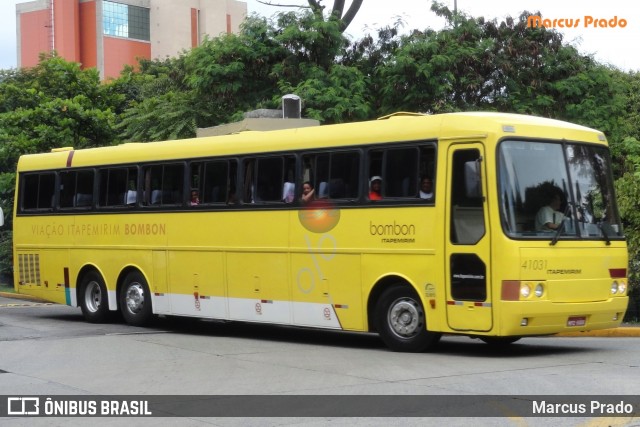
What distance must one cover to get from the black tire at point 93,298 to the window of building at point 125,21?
68.8m

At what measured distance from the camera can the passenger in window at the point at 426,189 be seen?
14.3 m

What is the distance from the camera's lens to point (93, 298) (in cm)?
2097

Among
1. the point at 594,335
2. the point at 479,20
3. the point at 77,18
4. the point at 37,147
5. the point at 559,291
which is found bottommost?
the point at 594,335

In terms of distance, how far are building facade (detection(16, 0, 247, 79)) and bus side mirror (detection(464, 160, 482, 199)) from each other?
7257 centimetres

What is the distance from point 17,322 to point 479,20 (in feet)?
61.0

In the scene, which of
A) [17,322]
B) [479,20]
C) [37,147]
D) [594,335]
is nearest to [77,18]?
[37,147]

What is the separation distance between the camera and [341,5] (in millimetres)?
35844

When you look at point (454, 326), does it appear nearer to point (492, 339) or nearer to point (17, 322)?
point (492, 339)

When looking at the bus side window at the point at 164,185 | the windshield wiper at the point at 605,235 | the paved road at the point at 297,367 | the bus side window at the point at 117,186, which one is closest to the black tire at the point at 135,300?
the paved road at the point at 297,367

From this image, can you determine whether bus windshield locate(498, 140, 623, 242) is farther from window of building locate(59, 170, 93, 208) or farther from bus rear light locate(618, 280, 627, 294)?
window of building locate(59, 170, 93, 208)

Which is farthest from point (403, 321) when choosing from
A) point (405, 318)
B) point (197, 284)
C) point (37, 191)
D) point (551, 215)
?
point (37, 191)

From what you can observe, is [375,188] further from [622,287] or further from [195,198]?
[195,198]

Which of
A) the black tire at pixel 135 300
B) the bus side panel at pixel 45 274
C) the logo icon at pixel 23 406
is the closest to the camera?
the logo icon at pixel 23 406

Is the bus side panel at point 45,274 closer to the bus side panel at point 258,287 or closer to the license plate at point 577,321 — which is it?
the bus side panel at point 258,287
